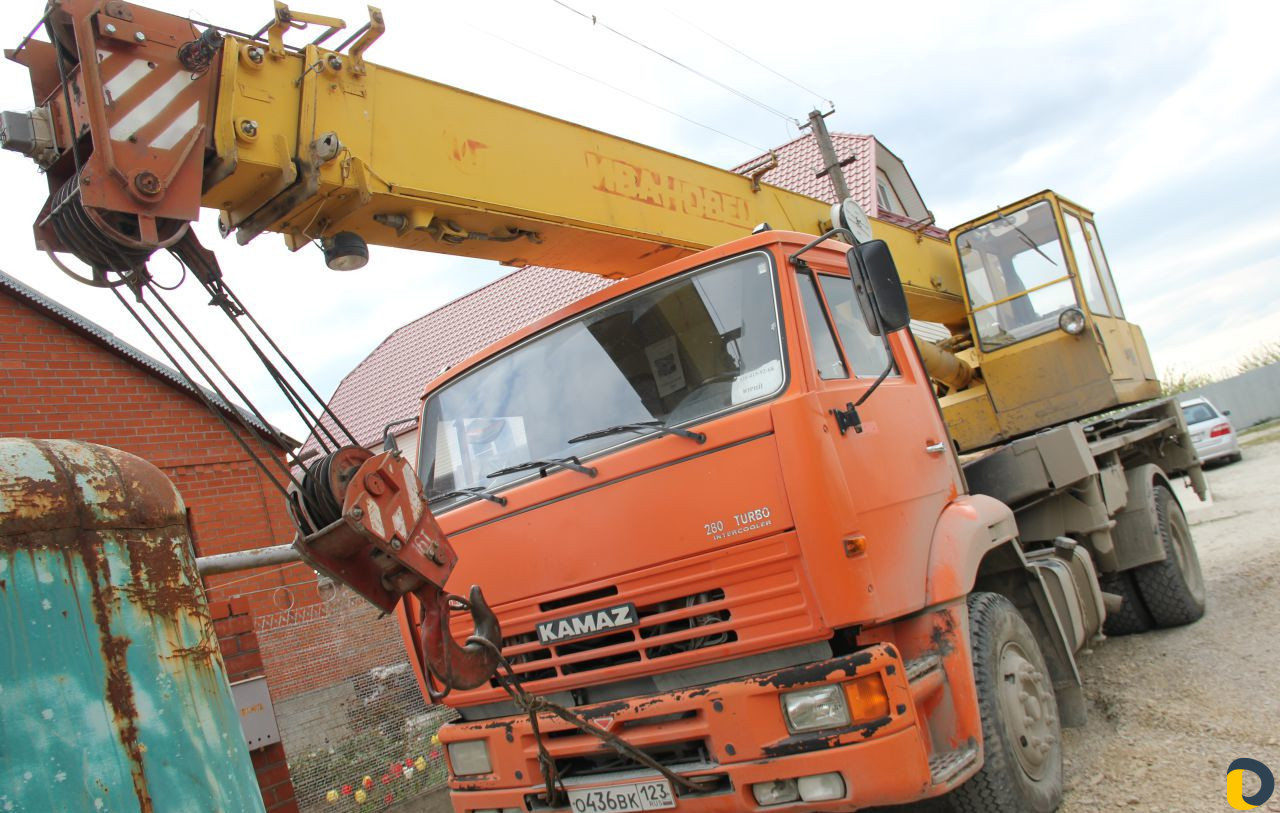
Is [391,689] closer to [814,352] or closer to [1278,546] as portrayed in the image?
[814,352]

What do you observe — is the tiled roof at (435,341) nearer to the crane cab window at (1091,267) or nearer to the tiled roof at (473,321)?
the tiled roof at (473,321)

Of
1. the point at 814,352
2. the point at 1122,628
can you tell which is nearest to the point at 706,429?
the point at 814,352

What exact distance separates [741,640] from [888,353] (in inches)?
66.5

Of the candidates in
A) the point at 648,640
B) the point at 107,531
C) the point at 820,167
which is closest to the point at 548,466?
the point at 648,640

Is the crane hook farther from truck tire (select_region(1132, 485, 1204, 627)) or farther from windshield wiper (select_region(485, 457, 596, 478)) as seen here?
truck tire (select_region(1132, 485, 1204, 627))

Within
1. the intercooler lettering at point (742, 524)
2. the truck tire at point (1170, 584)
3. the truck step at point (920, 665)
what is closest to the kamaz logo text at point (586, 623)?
the intercooler lettering at point (742, 524)

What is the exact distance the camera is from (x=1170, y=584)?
6996 millimetres

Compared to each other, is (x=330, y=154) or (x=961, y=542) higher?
(x=330, y=154)

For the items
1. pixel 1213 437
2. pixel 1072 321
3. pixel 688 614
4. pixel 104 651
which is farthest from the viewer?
pixel 1213 437

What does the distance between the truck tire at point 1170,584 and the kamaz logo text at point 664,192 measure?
4.11 m

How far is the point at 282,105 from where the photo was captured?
357cm

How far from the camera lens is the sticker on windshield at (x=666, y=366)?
12.6ft

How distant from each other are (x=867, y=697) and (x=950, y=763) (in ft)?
1.55

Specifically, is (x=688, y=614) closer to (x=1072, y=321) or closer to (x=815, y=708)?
(x=815, y=708)
